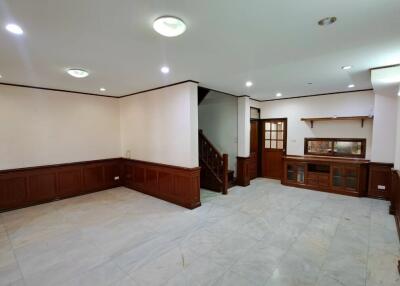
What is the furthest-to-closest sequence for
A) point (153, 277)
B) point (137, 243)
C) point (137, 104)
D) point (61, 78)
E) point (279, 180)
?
point (279, 180)
point (137, 104)
point (61, 78)
point (137, 243)
point (153, 277)

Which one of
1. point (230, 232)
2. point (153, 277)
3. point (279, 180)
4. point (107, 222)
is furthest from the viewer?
point (279, 180)

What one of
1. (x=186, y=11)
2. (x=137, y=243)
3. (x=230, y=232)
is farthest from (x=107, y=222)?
(x=186, y=11)

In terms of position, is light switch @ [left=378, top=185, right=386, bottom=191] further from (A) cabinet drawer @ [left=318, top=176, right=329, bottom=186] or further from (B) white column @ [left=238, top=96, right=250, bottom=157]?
(B) white column @ [left=238, top=96, right=250, bottom=157]

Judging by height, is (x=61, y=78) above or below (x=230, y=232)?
above

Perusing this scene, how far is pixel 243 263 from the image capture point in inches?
103

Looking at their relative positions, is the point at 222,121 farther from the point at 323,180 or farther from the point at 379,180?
the point at 379,180

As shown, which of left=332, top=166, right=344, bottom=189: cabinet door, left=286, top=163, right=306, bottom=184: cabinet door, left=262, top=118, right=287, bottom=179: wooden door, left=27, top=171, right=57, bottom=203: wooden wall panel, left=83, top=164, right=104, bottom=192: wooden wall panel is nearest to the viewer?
left=27, top=171, right=57, bottom=203: wooden wall panel

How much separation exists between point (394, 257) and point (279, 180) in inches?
166

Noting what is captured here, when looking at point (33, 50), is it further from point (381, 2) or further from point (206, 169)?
point (206, 169)

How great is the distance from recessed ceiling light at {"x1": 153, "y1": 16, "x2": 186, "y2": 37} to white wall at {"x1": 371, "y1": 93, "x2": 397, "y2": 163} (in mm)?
5213

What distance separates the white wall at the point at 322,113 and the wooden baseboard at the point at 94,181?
3792 mm

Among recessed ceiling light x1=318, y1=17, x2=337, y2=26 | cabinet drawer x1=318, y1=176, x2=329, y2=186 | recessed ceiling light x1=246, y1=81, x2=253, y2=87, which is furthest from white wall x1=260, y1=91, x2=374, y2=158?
recessed ceiling light x1=318, y1=17, x2=337, y2=26

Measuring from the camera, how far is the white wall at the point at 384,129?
15.6 feet

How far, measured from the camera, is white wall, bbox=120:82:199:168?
4441mm
